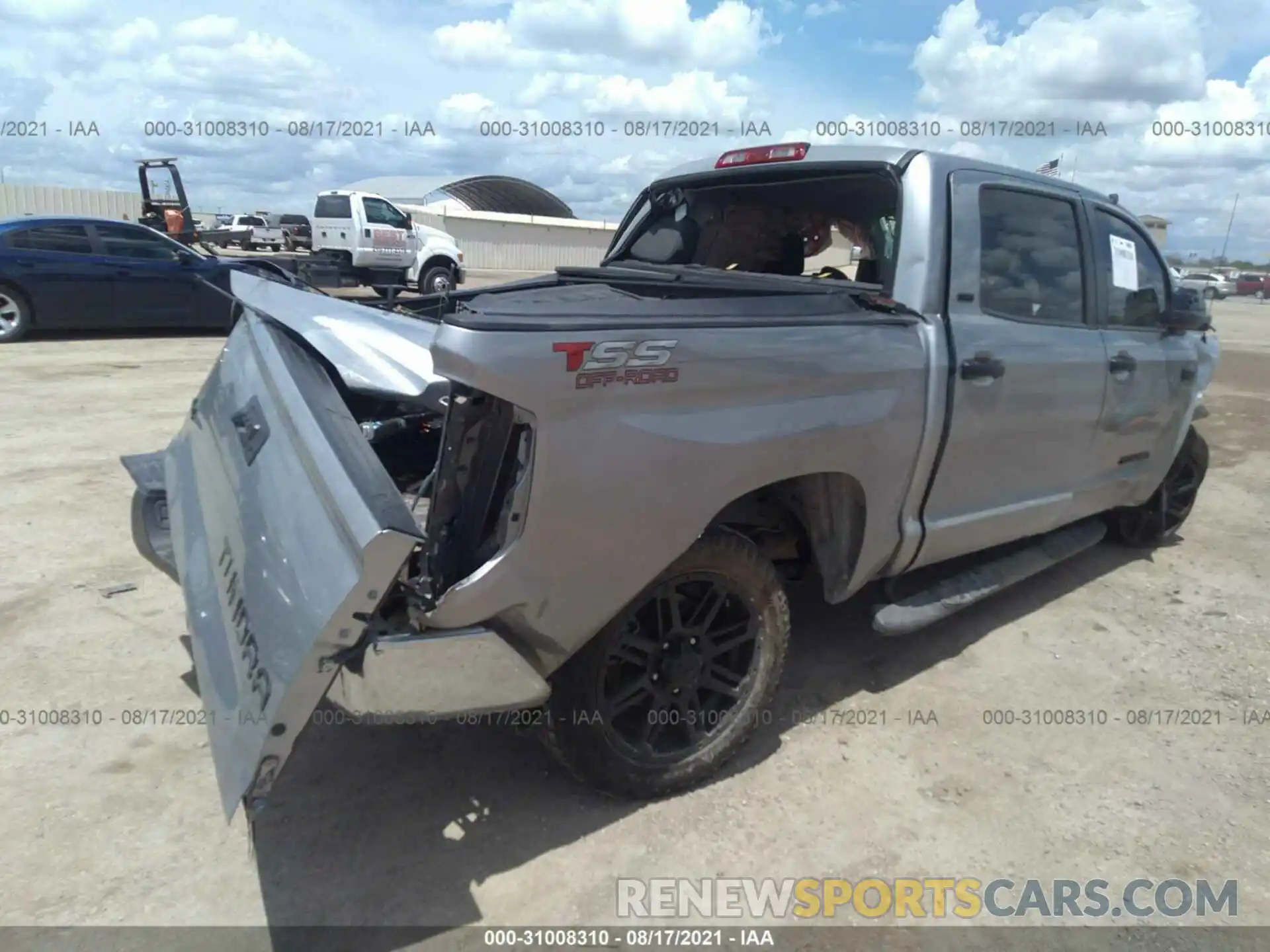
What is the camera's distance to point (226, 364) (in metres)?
3.55

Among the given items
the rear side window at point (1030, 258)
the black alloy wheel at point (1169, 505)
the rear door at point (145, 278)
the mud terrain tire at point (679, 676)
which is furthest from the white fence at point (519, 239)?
the mud terrain tire at point (679, 676)

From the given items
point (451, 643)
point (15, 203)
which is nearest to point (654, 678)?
point (451, 643)

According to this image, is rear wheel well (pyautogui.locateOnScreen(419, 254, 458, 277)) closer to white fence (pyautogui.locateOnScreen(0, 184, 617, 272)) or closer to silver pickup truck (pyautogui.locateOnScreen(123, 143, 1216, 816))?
white fence (pyautogui.locateOnScreen(0, 184, 617, 272))

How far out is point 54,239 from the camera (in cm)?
1146

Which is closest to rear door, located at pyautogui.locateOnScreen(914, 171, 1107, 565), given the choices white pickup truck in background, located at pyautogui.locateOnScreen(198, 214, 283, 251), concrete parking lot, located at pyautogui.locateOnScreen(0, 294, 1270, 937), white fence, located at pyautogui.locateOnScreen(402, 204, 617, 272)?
concrete parking lot, located at pyautogui.locateOnScreen(0, 294, 1270, 937)

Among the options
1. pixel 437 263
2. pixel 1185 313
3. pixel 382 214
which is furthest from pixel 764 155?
pixel 437 263

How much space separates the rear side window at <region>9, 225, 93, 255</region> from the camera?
11.3 meters

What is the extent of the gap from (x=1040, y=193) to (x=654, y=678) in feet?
9.05

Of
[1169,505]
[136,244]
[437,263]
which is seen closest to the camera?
[1169,505]

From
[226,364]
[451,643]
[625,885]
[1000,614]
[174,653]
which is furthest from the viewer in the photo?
[1000,614]

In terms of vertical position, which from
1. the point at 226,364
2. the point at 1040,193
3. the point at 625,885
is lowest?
the point at 625,885

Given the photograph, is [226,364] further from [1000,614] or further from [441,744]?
[1000,614]

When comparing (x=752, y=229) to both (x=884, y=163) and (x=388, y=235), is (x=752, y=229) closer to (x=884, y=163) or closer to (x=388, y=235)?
(x=884, y=163)

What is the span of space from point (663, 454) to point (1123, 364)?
2811 mm
